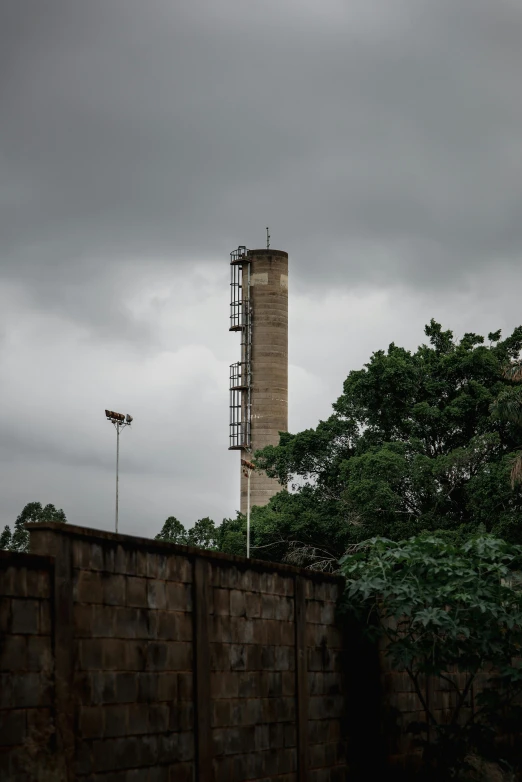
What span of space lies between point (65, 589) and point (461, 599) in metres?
5.51

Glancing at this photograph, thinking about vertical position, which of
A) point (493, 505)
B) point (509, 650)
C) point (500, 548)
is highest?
point (493, 505)

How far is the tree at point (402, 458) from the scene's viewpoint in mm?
42812

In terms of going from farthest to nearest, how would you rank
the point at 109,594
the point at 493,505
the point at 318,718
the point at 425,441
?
the point at 425,441 < the point at 493,505 < the point at 318,718 < the point at 109,594

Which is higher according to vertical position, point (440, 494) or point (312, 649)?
point (440, 494)

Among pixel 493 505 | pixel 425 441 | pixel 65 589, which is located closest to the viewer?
pixel 65 589

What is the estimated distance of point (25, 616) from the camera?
7.73 metres

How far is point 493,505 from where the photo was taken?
136ft

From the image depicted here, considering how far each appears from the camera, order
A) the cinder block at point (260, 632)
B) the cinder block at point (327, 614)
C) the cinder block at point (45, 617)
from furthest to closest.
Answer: the cinder block at point (327, 614)
the cinder block at point (260, 632)
the cinder block at point (45, 617)

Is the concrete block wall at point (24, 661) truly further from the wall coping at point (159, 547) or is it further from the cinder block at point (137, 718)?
the cinder block at point (137, 718)

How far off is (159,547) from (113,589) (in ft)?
2.32

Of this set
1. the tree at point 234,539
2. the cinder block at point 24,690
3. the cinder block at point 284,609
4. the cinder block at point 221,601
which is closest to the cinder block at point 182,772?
the cinder block at point 221,601

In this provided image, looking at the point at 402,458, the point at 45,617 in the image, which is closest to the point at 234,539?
the point at 402,458

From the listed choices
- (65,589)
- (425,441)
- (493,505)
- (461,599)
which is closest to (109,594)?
(65,589)

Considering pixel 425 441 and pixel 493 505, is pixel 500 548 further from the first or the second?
pixel 425 441
